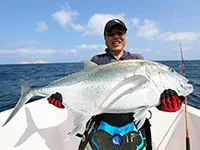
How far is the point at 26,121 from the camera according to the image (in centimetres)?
294

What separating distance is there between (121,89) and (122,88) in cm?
2

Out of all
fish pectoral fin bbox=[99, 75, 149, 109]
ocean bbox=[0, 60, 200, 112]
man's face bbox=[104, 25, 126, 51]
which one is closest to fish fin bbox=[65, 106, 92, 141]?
fish pectoral fin bbox=[99, 75, 149, 109]

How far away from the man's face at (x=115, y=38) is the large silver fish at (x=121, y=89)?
75 cm

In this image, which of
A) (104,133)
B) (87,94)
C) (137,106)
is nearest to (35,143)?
(104,133)

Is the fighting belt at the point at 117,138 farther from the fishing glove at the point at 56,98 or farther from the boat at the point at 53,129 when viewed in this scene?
the boat at the point at 53,129

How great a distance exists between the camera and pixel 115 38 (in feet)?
8.05

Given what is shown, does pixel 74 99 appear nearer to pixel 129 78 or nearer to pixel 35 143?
pixel 129 78

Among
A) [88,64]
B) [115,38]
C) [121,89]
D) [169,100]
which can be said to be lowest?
[169,100]

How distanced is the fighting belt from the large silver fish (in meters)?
0.30

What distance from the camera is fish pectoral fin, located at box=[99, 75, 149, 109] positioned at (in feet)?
5.44

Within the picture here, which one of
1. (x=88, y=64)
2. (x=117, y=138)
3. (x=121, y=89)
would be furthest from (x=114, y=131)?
(x=88, y=64)

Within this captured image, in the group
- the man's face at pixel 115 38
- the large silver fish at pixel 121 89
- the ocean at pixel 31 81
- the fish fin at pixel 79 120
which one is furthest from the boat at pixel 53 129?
the ocean at pixel 31 81

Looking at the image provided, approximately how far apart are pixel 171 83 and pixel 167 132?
1.74 m

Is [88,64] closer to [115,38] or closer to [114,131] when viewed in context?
[115,38]
